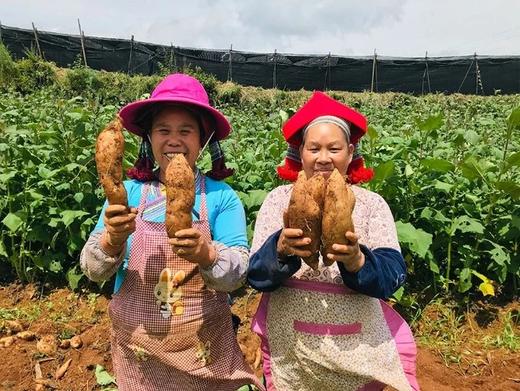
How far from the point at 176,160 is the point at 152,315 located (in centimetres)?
59

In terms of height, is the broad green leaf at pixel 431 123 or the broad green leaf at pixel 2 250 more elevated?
the broad green leaf at pixel 431 123

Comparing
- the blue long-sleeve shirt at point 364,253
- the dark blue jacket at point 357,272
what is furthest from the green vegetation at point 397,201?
the dark blue jacket at point 357,272

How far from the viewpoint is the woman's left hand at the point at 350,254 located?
144 centimetres

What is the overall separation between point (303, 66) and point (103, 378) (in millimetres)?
18187

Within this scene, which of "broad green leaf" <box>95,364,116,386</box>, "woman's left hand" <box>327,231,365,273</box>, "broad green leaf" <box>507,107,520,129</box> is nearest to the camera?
"woman's left hand" <box>327,231,365,273</box>

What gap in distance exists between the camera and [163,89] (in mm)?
1823

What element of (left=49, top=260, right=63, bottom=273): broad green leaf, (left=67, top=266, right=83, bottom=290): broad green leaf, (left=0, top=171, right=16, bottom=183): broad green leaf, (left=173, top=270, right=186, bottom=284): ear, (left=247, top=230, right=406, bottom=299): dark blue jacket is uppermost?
(left=0, top=171, right=16, bottom=183): broad green leaf

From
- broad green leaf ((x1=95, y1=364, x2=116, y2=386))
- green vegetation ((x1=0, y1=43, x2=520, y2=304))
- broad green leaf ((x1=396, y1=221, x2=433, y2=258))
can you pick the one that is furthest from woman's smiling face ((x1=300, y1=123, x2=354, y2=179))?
broad green leaf ((x1=95, y1=364, x2=116, y2=386))

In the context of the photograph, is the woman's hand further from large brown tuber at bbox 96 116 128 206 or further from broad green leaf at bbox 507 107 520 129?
broad green leaf at bbox 507 107 520 129

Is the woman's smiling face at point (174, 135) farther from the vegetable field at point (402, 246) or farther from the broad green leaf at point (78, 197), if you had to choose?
the broad green leaf at point (78, 197)

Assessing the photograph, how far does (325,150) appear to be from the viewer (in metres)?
1.70

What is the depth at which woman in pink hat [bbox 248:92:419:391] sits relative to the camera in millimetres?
1614

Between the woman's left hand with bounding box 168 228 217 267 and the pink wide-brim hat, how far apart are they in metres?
0.49

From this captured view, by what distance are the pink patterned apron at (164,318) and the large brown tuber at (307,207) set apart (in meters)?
0.44
